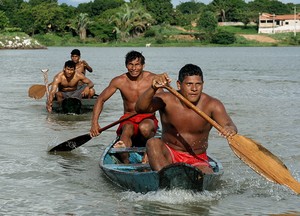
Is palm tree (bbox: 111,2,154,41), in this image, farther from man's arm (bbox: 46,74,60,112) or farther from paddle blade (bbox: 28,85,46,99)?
man's arm (bbox: 46,74,60,112)

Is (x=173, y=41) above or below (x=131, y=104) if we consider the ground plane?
below

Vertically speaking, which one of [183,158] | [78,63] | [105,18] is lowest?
[183,158]

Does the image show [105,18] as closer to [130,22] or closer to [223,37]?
[130,22]

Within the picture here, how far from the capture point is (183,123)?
6.30m

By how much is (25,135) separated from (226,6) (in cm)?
10017

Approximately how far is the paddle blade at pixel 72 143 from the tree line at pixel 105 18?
244 feet

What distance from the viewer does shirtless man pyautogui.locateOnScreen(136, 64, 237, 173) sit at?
20.0 ft

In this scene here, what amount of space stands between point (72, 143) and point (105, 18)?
86.7 metres

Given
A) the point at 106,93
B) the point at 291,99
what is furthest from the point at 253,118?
the point at 106,93

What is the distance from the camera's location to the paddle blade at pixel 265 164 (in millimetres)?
6332

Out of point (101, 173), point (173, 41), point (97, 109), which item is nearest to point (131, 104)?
point (97, 109)

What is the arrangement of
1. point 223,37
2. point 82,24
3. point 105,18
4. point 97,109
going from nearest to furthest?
point 97,109
point 82,24
point 223,37
point 105,18

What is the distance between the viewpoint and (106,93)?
26.7 feet

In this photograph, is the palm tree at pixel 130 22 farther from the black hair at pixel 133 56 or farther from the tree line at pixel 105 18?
the black hair at pixel 133 56
